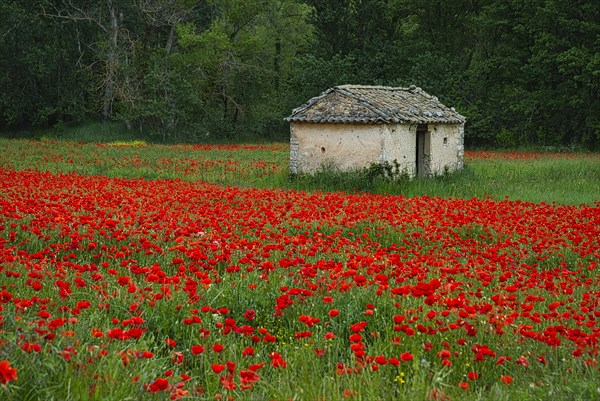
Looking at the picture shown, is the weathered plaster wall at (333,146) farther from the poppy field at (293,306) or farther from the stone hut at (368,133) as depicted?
the poppy field at (293,306)

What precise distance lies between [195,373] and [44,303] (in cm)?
134

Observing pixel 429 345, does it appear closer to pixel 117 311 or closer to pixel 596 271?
pixel 117 311

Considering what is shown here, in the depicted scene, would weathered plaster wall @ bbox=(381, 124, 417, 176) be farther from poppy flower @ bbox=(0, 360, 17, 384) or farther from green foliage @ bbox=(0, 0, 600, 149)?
poppy flower @ bbox=(0, 360, 17, 384)

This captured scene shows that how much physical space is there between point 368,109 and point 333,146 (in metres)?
1.69

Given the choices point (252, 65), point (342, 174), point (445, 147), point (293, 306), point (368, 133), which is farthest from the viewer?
point (252, 65)

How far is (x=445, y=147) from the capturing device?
25.9 meters

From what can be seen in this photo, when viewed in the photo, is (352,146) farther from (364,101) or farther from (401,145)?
(364,101)

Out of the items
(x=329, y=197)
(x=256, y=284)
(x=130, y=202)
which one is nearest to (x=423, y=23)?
(x=329, y=197)

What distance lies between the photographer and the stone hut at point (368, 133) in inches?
888

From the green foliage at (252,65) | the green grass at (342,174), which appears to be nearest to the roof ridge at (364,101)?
the green grass at (342,174)

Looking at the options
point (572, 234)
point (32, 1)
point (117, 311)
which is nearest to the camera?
point (117, 311)

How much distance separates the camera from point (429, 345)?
5199 millimetres

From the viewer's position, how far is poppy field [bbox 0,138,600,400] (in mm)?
4566

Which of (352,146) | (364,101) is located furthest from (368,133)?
(364,101)
